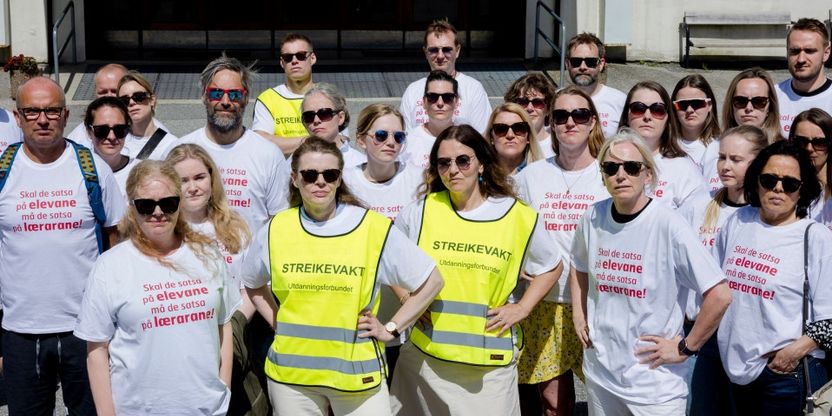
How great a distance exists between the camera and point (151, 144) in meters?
6.57

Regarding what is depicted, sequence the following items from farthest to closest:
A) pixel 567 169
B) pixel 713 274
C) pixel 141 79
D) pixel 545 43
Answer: pixel 545 43
pixel 141 79
pixel 567 169
pixel 713 274

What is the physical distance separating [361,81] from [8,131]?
965 cm

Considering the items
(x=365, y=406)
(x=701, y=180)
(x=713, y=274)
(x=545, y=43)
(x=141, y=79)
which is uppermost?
(x=545, y=43)

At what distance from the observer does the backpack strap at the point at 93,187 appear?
5469 mm

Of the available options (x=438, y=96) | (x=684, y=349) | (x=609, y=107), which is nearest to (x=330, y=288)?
(x=684, y=349)

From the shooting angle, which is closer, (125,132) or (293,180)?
(293,180)

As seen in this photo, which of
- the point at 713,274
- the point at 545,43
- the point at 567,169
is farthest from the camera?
the point at 545,43

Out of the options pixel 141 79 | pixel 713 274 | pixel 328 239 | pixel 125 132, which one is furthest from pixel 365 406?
pixel 141 79

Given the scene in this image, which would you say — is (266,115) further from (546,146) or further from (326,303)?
(326,303)

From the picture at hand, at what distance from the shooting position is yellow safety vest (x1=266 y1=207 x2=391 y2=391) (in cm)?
491

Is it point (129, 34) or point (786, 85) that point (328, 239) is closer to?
point (786, 85)

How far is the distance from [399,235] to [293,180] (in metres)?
0.57

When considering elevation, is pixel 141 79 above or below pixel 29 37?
below

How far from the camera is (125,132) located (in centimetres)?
618
